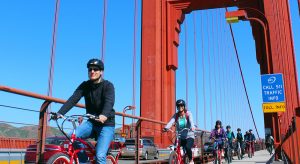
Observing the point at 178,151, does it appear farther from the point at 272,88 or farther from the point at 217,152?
the point at 272,88

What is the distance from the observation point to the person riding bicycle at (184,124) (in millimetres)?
6035

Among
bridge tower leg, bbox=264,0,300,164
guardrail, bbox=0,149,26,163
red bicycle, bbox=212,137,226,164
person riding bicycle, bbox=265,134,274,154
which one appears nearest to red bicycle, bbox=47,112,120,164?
guardrail, bbox=0,149,26,163

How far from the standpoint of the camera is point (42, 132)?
4.10 metres

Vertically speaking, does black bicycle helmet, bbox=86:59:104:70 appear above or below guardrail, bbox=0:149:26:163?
above

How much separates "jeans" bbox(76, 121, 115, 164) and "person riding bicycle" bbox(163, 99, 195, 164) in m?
2.57

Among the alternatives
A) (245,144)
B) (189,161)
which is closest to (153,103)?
(245,144)

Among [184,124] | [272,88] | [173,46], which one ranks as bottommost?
[184,124]

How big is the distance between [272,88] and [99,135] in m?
8.03

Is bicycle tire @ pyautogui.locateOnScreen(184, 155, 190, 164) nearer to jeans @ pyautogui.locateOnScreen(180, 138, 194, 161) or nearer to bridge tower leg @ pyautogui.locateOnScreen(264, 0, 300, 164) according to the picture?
jeans @ pyautogui.locateOnScreen(180, 138, 194, 161)

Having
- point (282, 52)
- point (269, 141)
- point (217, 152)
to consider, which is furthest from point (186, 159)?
point (282, 52)

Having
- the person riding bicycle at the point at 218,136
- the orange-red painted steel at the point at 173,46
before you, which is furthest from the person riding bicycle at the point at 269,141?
the person riding bicycle at the point at 218,136

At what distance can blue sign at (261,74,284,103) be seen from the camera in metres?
10.4

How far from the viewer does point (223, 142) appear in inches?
448

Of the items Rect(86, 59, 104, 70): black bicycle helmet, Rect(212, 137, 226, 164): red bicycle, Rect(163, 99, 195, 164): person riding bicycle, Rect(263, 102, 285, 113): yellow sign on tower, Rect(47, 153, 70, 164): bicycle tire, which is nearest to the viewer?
Rect(47, 153, 70, 164): bicycle tire
